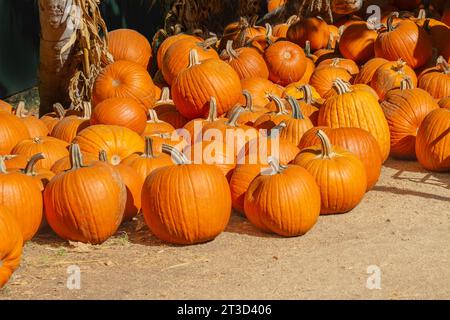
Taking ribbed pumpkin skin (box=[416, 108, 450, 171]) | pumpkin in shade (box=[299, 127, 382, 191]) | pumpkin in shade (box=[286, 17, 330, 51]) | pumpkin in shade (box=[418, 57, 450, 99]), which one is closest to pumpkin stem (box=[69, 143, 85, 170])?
pumpkin in shade (box=[299, 127, 382, 191])

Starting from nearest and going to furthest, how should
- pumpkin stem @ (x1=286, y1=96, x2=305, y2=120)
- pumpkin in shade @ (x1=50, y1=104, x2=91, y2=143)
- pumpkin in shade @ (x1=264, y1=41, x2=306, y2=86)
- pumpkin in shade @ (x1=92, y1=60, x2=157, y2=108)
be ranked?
1. pumpkin stem @ (x1=286, y1=96, x2=305, y2=120)
2. pumpkin in shade @ (x1=50, y1=104, x2=91, y2=143)
3. pumpkin in shade @ (x1=92, y1=60, x2=157, y2=108)
4. pumpkin in shade @ (x1=264, y1=41, x2=306, y2=86)

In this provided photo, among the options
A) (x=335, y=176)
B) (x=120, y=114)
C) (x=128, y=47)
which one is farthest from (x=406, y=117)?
(x=128, y=47)

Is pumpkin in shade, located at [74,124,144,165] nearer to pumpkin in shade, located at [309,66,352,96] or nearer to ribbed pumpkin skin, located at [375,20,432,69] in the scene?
pumpkin in shade, located at [309,66,352,96]

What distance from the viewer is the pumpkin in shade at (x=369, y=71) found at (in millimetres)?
6785

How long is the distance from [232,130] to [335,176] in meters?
0.91

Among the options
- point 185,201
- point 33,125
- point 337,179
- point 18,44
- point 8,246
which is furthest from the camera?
point 18,44

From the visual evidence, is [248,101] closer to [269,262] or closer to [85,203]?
[85,203]

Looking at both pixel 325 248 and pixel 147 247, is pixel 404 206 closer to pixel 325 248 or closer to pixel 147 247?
pixel 325 248

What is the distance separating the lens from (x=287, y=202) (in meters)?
4.56

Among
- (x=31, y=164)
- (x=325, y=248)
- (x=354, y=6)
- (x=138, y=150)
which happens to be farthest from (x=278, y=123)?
(x=354, y=6)

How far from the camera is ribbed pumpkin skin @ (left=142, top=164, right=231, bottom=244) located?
14.7ft

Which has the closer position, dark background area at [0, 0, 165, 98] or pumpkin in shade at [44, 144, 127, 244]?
pumpkin in shade at [44, 144, 127, 244]

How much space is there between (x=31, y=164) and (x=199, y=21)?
427cm

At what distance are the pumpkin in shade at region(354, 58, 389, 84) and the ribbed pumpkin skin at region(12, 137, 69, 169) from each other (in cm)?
277
